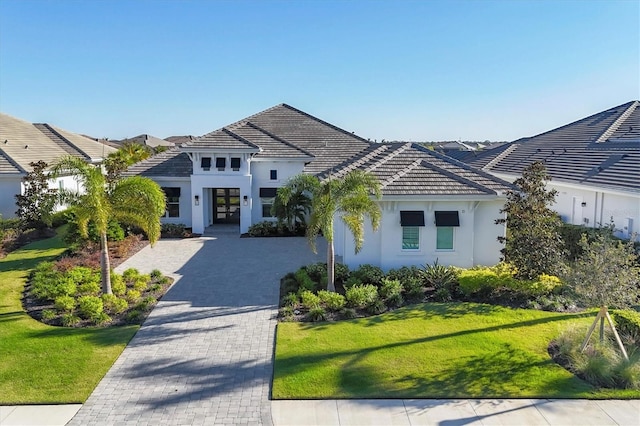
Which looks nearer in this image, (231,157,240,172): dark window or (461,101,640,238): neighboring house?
(461,101,640,238): neighboring house

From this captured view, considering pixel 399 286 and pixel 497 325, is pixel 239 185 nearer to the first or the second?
pixel 399 286

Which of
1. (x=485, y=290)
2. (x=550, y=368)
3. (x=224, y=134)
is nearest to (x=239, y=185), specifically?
(x=224, y=134)

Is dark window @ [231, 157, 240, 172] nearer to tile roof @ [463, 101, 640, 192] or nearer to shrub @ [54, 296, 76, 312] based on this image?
shrub @ [54, 296, 76, 312]

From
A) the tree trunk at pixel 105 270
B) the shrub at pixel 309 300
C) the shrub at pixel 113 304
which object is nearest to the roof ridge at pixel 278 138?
the shrub at pixel 309 300

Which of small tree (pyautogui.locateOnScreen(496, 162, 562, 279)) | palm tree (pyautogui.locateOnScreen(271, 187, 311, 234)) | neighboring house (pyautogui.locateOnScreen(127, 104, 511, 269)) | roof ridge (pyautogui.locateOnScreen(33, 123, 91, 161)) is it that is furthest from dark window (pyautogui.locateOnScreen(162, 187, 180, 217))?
small tree (pyautogui.locateOnScreen(496, 162, 562, 279))

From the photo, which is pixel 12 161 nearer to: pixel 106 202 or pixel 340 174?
pixel 106 202

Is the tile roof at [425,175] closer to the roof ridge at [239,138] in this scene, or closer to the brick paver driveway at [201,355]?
the brick paver driveway at [201,355]
